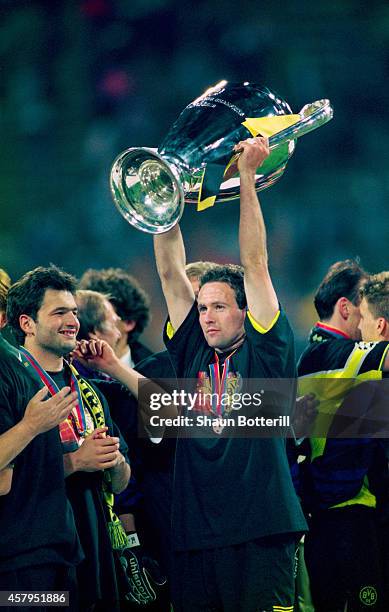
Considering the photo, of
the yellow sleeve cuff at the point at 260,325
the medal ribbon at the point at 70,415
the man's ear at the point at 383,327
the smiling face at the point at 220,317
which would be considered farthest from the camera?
the man's ear at the point at 383,327

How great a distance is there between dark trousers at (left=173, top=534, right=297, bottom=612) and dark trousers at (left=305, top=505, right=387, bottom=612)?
56 cm

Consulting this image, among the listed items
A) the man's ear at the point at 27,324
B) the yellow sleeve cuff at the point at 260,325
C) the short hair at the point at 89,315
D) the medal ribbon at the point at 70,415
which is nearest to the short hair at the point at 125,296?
the short hair at the point at 89,315

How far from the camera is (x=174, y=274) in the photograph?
10.9 ft

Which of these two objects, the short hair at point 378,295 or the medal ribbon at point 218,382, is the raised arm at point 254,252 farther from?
the short hair at point 378,295

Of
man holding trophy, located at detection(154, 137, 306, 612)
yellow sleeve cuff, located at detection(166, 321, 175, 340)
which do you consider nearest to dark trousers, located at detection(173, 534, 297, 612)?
man holding trophy, located at detection(154, 137, 306, 612)

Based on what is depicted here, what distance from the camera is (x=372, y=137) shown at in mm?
5898

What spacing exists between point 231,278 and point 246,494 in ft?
2.86

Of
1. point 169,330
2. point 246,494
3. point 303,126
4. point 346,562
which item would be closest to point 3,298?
point 169,330

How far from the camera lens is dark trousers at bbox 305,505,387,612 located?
3514mm

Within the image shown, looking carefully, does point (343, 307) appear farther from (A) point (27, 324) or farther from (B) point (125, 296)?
(A) point (27, 324)

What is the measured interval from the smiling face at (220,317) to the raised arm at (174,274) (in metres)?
0.07

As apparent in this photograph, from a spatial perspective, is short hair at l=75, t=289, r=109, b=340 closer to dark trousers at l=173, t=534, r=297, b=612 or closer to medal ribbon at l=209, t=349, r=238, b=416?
medal ribbon at l=209, t=349, r=238, b=416

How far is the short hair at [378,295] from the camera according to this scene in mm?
3631

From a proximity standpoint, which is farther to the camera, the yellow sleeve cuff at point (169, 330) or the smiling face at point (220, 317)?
the yellow sleeve cuff at point (169, 330)
